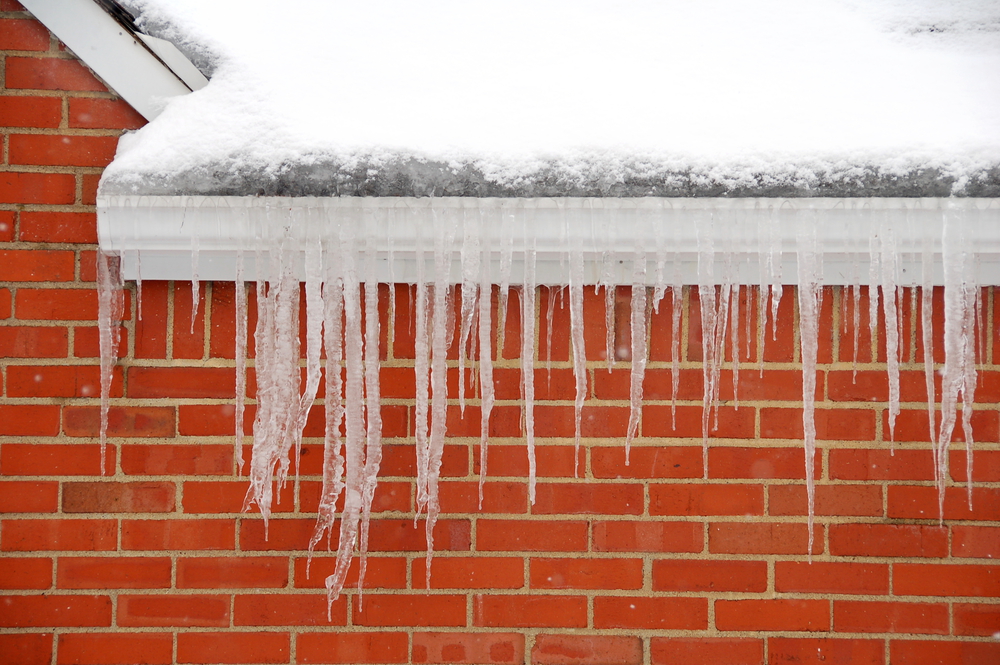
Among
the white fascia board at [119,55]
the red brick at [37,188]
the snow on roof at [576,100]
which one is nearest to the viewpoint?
the snow on roof at [576,100]

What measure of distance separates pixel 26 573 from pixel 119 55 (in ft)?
4.82

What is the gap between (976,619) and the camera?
165 centimetres

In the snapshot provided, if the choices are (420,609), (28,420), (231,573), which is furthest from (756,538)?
(28,420)

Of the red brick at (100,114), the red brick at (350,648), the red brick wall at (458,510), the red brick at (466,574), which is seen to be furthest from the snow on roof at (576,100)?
the red brick at (350,648)

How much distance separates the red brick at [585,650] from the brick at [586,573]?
0.48 ft

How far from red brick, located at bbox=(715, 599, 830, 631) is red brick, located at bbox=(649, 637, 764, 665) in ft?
0.16

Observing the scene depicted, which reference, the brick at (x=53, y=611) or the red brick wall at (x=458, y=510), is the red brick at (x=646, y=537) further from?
the brick at (x=53, y=611)

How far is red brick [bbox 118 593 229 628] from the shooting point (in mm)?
1652

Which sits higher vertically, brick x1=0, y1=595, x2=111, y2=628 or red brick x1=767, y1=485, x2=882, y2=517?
red brick x1=767, y1=485, x2=882, y2=517

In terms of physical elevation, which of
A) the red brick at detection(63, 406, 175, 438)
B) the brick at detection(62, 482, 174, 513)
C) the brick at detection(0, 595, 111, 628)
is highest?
the red brick at detection(63, 406, 175, 438)

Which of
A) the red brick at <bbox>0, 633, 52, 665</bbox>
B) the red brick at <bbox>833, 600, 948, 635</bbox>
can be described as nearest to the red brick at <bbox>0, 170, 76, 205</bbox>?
the red brick at <bbox>0, 633, 52, 665</bbox>

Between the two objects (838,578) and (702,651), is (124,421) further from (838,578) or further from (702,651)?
(838,578)

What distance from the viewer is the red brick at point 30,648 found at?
1640mm

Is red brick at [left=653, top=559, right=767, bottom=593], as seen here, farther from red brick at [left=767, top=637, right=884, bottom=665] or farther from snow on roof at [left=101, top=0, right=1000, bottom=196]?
snow on roof at [left=101, top=0, right=1000, bottom=196]
